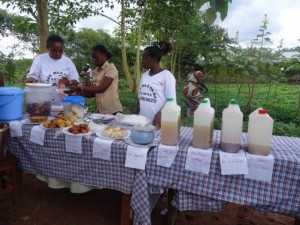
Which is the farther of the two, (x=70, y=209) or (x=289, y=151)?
(x=70, y=209)

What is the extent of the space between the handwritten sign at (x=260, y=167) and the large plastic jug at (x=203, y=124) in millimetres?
272

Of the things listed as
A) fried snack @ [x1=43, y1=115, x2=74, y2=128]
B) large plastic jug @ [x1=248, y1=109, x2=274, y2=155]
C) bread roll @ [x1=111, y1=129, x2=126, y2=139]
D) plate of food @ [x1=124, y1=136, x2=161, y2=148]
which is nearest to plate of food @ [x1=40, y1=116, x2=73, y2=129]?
fried snack @ [x1=43, y1=115, x2=74, y2=128]

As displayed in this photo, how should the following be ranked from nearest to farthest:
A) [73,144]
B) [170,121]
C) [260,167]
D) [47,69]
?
[260,167] → [170,121] → [73,144] → [47,69]

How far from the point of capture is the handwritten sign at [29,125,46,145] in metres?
2.14

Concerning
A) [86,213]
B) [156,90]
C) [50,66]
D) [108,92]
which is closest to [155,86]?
[156,90]

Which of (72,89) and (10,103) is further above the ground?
(72,89)

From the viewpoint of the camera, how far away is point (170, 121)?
5.66ft

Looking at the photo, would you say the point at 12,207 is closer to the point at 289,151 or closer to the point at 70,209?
the point at 70,209

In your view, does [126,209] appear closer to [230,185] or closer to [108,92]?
[230,185]

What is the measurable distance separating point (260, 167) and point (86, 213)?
1673mm

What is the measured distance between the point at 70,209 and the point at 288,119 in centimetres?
583

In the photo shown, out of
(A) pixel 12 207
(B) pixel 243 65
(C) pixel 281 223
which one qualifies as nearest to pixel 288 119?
(B) pixel 243 65

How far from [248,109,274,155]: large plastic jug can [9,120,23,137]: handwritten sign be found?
1.86 metres

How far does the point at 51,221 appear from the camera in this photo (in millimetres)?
2354
